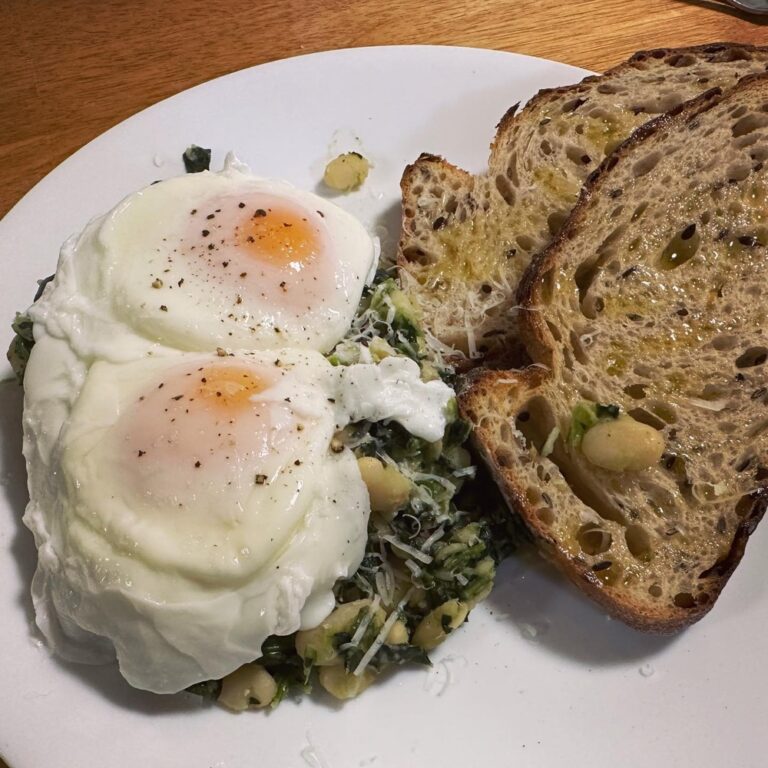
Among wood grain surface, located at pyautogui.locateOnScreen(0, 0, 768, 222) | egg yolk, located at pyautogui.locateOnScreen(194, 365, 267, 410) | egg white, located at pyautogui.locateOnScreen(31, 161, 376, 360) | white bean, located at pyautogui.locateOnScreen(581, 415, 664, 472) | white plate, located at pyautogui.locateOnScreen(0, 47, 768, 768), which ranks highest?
wood grain surface, located at pyautogui.locateOnScreen(0, 0, 768, 222)

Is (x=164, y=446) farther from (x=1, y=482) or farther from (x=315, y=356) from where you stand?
(x=1, y=482)

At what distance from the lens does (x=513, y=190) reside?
123 inches

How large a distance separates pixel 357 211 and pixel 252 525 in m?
1.73

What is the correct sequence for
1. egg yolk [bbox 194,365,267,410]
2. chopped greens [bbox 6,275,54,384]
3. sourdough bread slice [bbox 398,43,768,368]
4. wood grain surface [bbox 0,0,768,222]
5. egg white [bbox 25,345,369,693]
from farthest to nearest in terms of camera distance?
1. wood grain surface [bbox 0,0,768,222]
2. sourdough bread slice [bbox 398,43,768,368]
3. chopped greens [bbox 6,275,54,384]
4. egg yolk [bbox 194,365,267,410]
5. egg white [bbox 25,345,369,693]

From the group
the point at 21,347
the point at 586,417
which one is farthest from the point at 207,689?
the point at 586,417

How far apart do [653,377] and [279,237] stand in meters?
1.47

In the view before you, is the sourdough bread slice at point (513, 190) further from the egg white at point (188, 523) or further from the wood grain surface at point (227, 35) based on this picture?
the egg white at point (188, 523)

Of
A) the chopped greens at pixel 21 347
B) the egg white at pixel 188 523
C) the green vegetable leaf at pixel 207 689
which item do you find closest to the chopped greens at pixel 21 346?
the chopped greens at pixel 21 347

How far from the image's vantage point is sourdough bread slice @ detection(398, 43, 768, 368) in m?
2.93

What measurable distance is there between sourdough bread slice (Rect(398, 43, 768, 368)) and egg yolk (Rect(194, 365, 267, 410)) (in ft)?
3.19

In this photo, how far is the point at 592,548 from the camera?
2.51 metres

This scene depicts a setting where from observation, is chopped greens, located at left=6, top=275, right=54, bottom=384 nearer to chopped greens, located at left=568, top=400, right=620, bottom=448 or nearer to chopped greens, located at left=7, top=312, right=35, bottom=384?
chopped greens, located at left=7, top=312, right=35, bottom=384

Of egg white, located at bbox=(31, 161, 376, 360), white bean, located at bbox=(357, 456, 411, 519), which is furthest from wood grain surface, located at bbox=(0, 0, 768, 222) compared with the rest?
white bean, located at bbox=(357, 456, 411, 519)

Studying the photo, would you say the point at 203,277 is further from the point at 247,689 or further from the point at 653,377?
the point at 653,377
